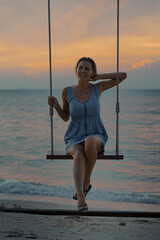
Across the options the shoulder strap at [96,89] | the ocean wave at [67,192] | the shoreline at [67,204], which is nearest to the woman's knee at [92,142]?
the shoulder strap at [96,89]

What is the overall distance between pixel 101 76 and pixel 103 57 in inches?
96.2

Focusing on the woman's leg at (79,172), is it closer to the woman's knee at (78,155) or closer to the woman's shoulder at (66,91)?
the woman's knee at (78,155)

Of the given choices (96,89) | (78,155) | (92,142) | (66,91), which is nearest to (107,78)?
(96,89)

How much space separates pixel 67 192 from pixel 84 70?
4.05 meters

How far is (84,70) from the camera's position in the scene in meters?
3.55

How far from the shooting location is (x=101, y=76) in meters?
3.59

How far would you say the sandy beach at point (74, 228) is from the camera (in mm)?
3262

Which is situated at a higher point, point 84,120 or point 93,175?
point 84,120

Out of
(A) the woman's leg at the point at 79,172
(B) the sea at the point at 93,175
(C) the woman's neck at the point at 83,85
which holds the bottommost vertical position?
(B) the sea at the point at 93,175

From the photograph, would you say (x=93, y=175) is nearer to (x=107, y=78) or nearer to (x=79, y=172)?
(x=107, y=78)

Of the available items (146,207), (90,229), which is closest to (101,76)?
(90,229)

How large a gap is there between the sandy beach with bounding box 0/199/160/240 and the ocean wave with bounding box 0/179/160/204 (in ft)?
7.63

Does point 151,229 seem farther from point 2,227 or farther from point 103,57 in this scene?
point 103,57

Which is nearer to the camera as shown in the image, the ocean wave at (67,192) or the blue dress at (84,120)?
the blue dress at (84,120)
